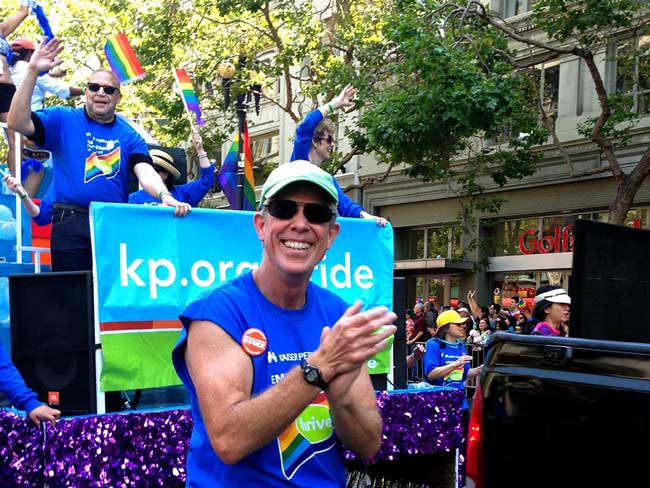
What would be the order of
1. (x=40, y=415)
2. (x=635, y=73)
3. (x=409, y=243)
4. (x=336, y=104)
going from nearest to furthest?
1. (x=40, y=415)
2. (x=336, y=104)
3. (x=635, y=73)
4. (x=409, y=243)

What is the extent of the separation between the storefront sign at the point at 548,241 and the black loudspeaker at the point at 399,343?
53.8 feet

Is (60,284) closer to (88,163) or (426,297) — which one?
(88,163)

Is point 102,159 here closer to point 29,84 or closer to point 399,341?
point 29,84

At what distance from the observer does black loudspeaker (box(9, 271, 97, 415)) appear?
14.7ft

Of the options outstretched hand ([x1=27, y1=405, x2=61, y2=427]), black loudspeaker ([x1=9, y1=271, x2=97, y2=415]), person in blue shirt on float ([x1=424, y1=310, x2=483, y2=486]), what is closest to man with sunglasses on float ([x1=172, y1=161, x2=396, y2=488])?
outstretched hand ([x1=27, y1=405, x2=61, y2=427])

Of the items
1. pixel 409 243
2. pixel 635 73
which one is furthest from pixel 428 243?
pixel 635 73

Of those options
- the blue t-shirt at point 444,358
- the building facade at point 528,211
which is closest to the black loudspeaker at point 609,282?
the blue t-shirt at point 444,358

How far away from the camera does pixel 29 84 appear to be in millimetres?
4801

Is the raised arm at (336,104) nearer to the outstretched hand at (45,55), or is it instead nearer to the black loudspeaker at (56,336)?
the outstretched hand at (45,55)

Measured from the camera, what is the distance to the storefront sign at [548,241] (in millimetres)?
21953

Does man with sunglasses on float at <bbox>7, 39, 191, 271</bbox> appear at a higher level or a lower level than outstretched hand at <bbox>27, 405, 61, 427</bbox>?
higher

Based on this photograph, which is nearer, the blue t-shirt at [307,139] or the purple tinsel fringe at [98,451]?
the purple tinsel fringe at [98,451]

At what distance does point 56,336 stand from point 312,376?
Result: 2756mm

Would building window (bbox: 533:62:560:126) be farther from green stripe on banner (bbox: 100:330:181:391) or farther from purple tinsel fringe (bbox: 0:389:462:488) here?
green stripe on banner (bbox: 100:330:181:391)
